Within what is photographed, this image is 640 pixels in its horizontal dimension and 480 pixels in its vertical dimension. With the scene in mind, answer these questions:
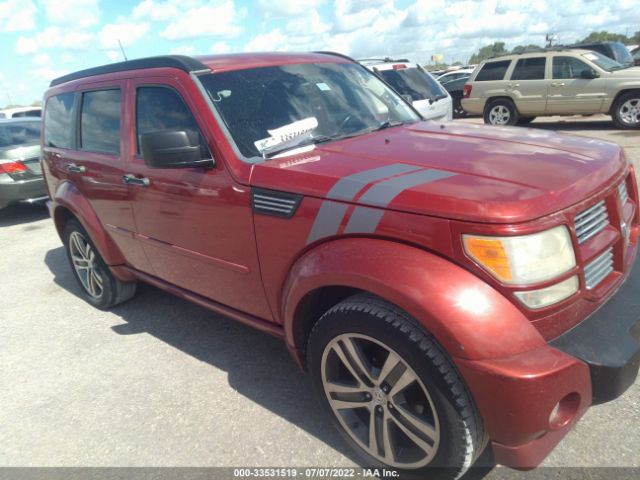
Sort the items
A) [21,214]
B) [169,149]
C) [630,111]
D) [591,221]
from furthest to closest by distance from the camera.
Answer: [630,111], [21,214], [169,149], [591,221]

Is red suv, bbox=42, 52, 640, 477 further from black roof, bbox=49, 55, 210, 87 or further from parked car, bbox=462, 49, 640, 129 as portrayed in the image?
parked car, bbox=462, 49, 640, 129

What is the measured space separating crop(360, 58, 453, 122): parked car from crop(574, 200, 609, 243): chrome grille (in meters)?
6.10

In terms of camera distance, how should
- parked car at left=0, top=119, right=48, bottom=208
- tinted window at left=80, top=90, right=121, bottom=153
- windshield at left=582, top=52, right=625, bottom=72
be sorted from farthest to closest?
windshield at left=582, top=52, right=625, bottom=72 → parked car at left=0, top=119, right=48, bottom=208 → tinted window at left=80, top=90, right=121, bottom=153

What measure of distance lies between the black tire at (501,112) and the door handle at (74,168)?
10.5 meters

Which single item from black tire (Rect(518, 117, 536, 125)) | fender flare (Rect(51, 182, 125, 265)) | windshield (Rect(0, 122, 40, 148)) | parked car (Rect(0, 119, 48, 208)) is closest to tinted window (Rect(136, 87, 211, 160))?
fender flare (Rect(51, 182, 125, 265))

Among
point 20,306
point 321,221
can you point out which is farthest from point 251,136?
point 20,306

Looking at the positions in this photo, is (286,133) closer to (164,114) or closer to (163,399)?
(164,114)

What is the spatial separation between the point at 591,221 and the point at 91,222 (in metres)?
3.44

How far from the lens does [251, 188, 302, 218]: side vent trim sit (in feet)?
7.56

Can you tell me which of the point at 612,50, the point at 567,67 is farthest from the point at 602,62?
the point at 612,50

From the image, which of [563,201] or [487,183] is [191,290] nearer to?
[487,183]

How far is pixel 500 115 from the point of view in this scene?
12445 millimetres

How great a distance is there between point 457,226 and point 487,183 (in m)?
0.26

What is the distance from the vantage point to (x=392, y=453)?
221cm
